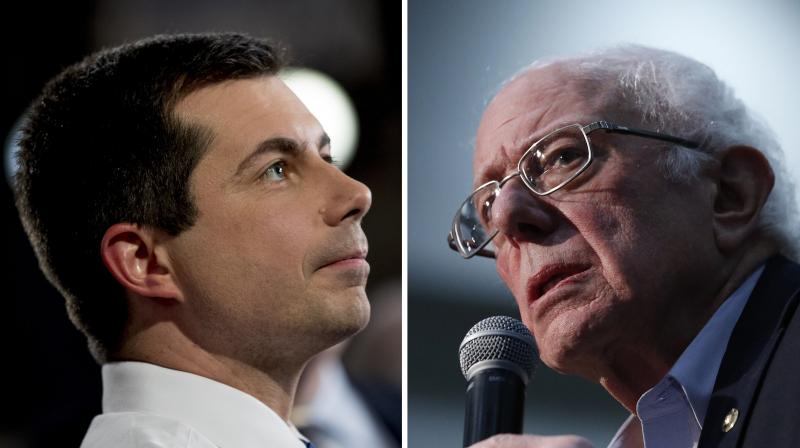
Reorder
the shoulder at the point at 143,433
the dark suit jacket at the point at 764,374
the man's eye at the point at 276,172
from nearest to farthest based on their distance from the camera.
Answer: the dark suit jacket at the point at 764,374 < the shoulder at the point at 143,433 < the man's eye at the point at 276,172

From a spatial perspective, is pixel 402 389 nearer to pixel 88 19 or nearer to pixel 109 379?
pixel 109 379

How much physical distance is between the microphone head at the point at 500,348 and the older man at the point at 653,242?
0.04 meters

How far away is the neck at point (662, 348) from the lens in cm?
205

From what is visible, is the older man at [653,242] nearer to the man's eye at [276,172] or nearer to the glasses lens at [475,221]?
the glasses lens at [475,221]

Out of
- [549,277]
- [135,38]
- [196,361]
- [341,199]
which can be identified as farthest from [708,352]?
[135,38]

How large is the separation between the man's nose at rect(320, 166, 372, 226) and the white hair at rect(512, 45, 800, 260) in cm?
53

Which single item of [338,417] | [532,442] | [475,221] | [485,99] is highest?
[485,99]

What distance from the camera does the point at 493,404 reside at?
2.09 m

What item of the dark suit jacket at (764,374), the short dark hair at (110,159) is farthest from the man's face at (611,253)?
the short dark hair at (110,159)

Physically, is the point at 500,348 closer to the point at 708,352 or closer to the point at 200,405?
the point at 708,352

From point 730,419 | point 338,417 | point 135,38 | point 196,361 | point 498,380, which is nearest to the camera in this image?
point 730,419

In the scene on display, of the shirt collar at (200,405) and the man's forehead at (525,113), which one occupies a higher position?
the man's forehead at (525,113)

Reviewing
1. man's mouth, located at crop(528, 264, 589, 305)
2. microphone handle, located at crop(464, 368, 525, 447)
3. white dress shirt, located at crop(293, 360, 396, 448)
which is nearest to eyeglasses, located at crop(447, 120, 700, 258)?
man's mouth, located at crop(528, 264, 589, 305)

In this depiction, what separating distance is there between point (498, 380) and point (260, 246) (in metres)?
0.58
